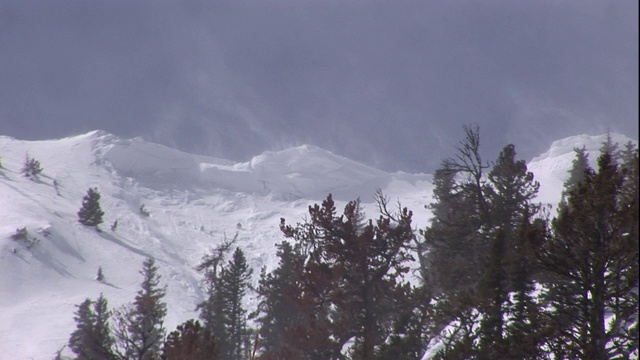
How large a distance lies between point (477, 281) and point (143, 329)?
11.3m

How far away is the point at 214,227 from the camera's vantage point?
132 m

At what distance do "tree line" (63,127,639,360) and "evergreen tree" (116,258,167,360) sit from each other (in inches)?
9.9

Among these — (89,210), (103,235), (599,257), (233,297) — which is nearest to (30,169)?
(89,210)

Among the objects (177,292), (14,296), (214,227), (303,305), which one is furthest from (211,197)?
(303,305)

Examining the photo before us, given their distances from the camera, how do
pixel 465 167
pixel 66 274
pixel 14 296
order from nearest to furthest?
1. pixel 465 167
2. pixel 14 296
3. pixel 66 274

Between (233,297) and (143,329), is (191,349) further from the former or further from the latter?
(233,297)

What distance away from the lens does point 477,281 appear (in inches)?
590

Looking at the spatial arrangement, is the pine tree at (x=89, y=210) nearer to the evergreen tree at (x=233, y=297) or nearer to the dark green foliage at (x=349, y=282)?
the evergreen tree at (x=233, y=297)

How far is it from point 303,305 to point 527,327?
8932mm

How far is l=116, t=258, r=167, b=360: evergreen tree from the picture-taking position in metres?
14.7

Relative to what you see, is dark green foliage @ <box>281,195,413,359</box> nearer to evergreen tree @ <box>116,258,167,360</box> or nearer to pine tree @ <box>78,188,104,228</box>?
evergreen tree @ <box>116,258,167,360</box>

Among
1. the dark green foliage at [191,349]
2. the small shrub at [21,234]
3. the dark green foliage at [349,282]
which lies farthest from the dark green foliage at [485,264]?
the small shrub at [21,234]

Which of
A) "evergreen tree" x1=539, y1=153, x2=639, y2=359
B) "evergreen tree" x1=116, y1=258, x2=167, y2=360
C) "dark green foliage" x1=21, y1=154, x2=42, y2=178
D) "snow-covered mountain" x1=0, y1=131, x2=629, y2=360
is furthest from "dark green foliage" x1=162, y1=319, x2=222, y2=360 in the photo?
"dark green foliage" x1=21, y1=154, x2=42, y2=178

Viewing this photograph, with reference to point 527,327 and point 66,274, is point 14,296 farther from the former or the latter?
point 527,327
